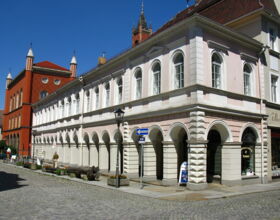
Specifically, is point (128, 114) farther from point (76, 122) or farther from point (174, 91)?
point (76, 122)

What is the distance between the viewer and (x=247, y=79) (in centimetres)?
1861

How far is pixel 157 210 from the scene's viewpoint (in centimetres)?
1016

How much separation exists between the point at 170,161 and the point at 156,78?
528 cm

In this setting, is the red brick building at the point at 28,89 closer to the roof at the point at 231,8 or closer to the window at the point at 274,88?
the roof at the point at 231,8

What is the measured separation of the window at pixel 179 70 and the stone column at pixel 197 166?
3510 millimetres

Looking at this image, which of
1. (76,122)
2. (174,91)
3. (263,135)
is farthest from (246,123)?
(76,122)

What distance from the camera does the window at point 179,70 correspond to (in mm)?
16594

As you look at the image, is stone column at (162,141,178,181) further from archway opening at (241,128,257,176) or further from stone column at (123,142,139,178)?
stone column at (123,142,139,178)

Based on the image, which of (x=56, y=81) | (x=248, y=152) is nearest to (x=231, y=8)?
(x=248, y=152)

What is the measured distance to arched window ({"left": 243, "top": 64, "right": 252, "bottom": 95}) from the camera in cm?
1844

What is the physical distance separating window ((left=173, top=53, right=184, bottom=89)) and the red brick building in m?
38.1

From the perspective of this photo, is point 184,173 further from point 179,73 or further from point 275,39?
point 275,39

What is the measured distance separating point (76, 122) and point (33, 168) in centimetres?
584

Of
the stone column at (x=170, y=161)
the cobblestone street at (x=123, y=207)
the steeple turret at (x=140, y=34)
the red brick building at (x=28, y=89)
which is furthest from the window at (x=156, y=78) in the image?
the red brick building at (x=28, y=89)
